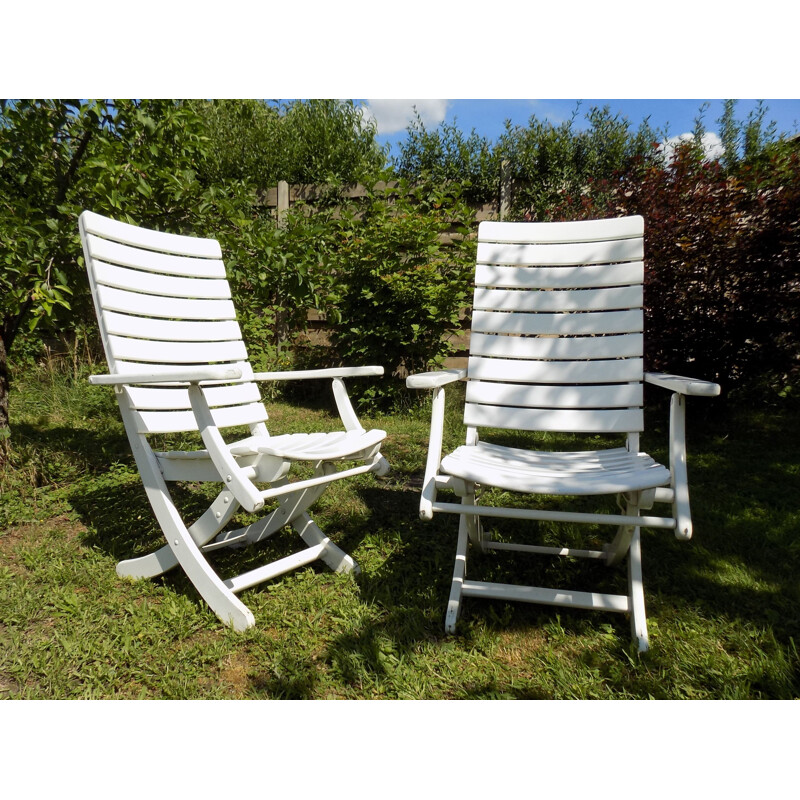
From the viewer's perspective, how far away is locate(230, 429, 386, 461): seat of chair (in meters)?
1.96

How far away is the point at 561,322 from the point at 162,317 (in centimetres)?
177

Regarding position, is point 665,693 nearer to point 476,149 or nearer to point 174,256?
point 174,256

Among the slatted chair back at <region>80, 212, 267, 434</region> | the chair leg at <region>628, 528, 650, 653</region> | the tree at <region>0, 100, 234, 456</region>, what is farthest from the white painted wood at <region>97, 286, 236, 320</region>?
the chair leg at <region>628, 528, 650, 653</region>

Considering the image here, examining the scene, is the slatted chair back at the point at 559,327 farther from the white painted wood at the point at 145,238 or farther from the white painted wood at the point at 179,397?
the white painted wood at the point at 145,238

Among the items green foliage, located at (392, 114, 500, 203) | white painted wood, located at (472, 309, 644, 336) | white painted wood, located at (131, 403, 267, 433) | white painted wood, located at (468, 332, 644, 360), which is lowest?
white painted wood, located at (131, 403, 267, 433)

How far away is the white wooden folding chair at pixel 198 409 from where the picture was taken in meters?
2.00

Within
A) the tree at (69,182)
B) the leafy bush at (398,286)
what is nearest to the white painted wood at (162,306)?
the tree at (69,182)

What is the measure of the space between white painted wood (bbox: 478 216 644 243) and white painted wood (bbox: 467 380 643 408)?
2.17ft

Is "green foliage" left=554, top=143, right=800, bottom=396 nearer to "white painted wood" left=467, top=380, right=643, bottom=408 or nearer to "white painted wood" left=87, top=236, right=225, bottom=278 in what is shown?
"white painted wood" left=467, top=380, right=643, bottom=408

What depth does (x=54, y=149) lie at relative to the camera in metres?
→ 3.32

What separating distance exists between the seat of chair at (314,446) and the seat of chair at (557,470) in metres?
0.33
